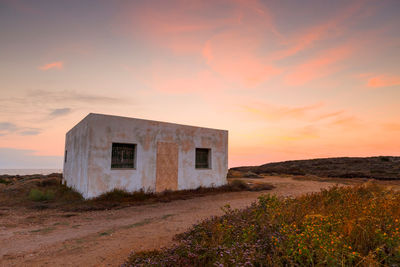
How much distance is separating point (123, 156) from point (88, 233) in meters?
5.98

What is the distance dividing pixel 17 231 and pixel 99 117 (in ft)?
18.5

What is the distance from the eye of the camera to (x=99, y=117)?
37.0ft

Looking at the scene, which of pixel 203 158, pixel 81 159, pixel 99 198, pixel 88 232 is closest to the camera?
pixel 88 232

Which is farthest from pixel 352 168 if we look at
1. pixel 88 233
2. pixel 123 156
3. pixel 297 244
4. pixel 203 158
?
pixel 88 233

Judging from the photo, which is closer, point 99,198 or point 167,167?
point 99,198

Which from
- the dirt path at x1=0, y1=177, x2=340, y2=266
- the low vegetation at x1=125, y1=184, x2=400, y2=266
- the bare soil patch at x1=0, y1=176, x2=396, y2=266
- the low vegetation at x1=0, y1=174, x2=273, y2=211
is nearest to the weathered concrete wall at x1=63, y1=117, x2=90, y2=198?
the low vegetation at x1=0, y1=174, x2=273, y2=211

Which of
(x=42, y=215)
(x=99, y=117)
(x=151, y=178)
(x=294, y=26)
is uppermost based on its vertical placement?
(x=294, y=26)

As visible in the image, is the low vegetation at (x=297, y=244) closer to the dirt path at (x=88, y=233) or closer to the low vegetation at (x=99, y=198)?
the dirt path at (x=88, y=233)

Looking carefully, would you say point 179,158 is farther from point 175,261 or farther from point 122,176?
point 175,261

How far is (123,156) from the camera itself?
1205 centimetres

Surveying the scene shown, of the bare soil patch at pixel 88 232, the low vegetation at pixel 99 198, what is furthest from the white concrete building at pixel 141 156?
the bare soil patch at pixel 88 232

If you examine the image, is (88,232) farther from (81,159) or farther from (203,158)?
(203,158)

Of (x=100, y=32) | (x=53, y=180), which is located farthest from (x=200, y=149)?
(x=53, y=180)

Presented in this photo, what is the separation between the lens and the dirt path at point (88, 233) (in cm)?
468
